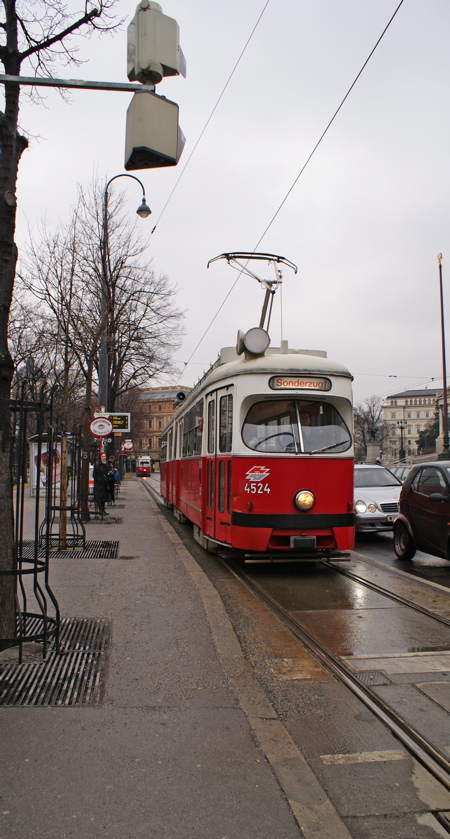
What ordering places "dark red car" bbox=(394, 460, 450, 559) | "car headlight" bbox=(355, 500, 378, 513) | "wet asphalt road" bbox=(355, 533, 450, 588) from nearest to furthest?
"dark red car" bbox=(394, 460, 450, 559) < "wet asphalt road" bbox=(355, 533, 450, 588) < "car headlight" bbox=(355, 500, 378, 513)

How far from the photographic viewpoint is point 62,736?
363cm

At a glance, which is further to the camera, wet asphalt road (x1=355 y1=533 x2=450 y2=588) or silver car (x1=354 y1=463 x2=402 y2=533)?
silver car (x1=354 y1=463 x2=402 y2=533)

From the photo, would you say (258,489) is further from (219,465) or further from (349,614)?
(349,614)

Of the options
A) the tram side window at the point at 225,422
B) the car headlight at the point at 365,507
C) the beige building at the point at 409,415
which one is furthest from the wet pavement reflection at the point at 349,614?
the beige building at the point at 409,415

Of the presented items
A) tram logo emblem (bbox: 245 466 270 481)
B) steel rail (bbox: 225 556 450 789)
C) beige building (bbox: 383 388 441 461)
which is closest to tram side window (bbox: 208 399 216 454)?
tram logo emblem (bbox: 245 466 270 481)

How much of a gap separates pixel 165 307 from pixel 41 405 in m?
21.8

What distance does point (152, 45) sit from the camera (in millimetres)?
4305

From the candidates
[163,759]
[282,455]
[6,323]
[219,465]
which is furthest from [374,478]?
[163,759]

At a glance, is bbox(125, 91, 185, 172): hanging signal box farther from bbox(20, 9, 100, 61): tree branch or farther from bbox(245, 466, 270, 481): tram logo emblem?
bbox(245, 466, 270, 481): tram logo emblem

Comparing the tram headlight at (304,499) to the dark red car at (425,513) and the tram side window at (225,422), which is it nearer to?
the tram side window at (225,422)

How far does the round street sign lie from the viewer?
58.9 feet

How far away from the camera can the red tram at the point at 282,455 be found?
27.8ft

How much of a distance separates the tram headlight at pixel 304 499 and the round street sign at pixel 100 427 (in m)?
10.3

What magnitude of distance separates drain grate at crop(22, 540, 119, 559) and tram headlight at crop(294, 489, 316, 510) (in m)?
3.43
